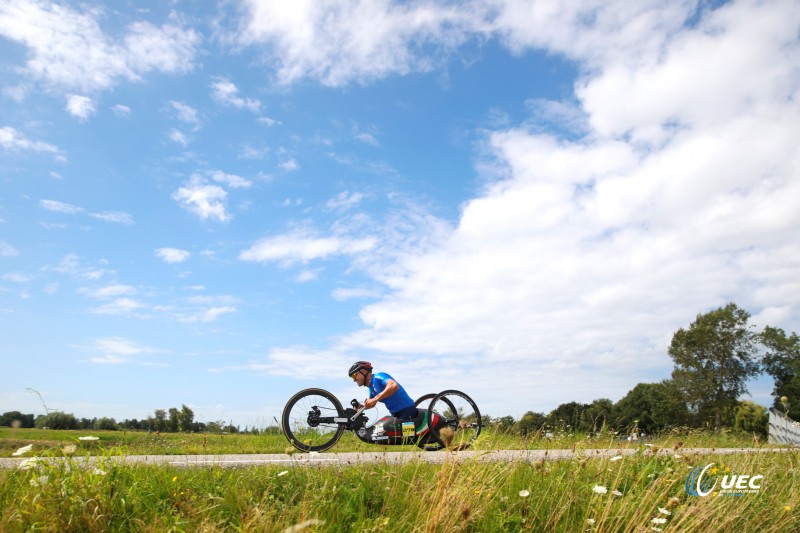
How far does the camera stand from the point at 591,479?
6.98 m

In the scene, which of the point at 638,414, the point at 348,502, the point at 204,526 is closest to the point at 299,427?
the point at 348,502

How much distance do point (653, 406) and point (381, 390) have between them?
4148 cm

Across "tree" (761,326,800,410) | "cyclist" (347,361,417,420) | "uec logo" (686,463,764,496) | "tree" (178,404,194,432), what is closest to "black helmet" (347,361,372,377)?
"cyclist" (347,361,417,420)

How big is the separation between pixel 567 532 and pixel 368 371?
499cm

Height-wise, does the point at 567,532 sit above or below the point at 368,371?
below

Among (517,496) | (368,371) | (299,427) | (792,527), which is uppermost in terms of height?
(368,371)

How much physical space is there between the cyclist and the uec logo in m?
4.45

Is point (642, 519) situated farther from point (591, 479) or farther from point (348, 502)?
point (348, 502)

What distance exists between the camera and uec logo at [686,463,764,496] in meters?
7.11

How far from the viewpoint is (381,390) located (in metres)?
10.1

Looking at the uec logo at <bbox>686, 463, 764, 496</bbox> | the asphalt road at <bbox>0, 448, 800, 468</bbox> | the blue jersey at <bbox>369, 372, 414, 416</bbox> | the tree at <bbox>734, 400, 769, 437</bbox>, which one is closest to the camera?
the asphalt road at <bbox>0, 448, 800, 468</bbox>

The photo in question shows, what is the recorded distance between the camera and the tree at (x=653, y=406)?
142ft

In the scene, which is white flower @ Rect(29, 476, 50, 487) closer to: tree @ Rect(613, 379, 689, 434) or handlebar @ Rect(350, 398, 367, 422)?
handlebar @ Rect(350, 398, 367, 422)

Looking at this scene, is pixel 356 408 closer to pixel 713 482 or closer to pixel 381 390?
pixel 381 390
